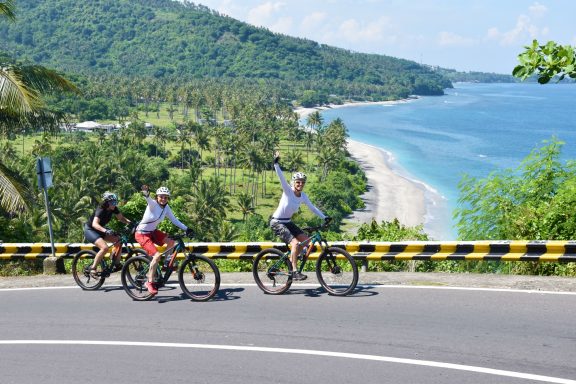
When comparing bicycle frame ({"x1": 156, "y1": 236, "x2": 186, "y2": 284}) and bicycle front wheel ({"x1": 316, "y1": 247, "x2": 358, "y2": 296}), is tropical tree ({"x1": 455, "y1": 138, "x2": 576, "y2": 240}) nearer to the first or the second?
bicycle front wheel ({"x1": 316, "y1": 247, "x2": 358, "y2": 296})

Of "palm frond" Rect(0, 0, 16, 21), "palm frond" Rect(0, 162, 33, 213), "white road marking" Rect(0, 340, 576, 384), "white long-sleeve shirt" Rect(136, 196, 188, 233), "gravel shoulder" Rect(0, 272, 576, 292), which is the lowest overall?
"white road marking" Rect(0, 340, 576, 384)

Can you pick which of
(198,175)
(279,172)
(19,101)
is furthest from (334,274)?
(198,175)

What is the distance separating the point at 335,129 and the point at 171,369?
5244 inches

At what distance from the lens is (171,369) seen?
7.39 m

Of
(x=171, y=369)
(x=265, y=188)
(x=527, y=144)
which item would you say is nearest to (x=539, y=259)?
(x=171, y=369)

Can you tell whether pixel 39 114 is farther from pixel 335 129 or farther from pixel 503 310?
pixel 335 129

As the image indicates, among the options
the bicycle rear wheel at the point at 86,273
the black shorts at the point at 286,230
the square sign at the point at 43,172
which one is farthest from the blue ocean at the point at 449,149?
the black shorts at the point at 286,230

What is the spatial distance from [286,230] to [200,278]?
64.2 inches

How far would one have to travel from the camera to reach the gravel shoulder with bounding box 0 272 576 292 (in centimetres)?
1003

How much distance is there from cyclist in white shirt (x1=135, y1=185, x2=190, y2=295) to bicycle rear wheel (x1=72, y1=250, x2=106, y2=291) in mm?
1440

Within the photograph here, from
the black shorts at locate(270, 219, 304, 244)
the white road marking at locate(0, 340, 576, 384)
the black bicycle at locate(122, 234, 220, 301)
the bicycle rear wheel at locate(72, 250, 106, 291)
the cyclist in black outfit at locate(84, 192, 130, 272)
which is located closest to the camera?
the white road marking at locate(0, 340, 576, 384)

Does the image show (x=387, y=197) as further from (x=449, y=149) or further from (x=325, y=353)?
(x=325, y=353)

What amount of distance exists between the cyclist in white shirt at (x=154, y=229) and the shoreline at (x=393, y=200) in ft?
220

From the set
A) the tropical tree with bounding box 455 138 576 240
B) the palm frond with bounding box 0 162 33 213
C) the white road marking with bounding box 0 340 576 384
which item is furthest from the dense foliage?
the tropical tree with bounding box 455 138 576 240
